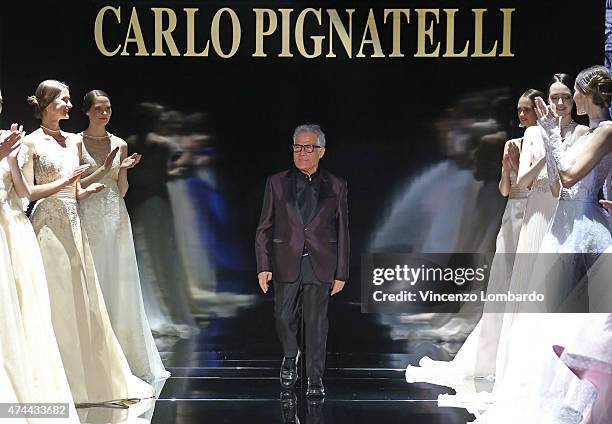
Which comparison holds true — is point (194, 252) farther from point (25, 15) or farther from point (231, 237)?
point (25, 15)

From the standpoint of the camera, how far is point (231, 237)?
7000 mm

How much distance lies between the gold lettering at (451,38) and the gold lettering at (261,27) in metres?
1.13

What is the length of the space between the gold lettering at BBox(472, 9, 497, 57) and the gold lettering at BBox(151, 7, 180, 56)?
1964 mm

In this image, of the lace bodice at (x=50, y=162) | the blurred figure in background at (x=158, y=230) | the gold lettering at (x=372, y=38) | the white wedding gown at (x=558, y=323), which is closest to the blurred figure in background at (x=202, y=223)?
the blurred figure in background at (x=158, y=230)

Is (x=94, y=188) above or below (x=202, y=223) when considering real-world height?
above

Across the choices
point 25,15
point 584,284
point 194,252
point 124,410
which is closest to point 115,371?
point 124,410

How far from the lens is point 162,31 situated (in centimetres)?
678

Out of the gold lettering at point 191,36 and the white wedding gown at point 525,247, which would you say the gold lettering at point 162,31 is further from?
the white wedding gown at point 525,247

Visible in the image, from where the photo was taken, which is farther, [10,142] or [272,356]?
[272,356]

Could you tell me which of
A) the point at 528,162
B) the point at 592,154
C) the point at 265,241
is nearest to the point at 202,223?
Answer: the point at 265,241

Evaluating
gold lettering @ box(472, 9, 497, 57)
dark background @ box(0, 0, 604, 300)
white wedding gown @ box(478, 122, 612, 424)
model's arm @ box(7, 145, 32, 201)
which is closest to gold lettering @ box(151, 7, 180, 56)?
dark background @ box(0, 0, 604, 300)

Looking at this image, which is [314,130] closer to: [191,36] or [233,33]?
[233,33]

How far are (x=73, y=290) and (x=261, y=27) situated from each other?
2.10 m

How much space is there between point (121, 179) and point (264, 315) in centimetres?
133
